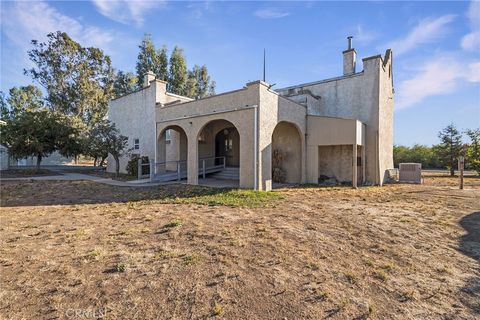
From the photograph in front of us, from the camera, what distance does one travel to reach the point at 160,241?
16.0 feet

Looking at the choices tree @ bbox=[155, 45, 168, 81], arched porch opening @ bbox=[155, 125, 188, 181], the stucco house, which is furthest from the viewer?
tree @ bbox=[155, 45, 168, 81]

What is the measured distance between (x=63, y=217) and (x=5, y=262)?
10.0ft

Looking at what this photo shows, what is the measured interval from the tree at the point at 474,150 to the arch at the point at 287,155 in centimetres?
1627

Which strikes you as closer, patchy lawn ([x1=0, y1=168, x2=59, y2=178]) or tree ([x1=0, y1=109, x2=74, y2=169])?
patchy lawn ([x1=0, y1=168, x2=59, y2=178])

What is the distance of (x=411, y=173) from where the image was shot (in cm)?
1544

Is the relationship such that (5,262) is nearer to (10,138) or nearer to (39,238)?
(39,238)

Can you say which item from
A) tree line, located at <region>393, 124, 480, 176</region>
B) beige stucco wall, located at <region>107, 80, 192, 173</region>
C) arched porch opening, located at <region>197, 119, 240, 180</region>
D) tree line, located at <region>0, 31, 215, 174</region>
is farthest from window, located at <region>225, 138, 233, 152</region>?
tree line, located at <region>393, 124, 480, 176</region>

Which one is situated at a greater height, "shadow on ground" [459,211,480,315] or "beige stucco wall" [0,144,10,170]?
"beige stucco wall" [0,144,10,170]

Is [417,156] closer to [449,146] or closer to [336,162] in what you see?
[449,146]

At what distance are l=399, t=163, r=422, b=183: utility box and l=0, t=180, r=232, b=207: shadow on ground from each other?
12.1 meters

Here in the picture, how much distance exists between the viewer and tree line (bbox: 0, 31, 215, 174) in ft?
58.4

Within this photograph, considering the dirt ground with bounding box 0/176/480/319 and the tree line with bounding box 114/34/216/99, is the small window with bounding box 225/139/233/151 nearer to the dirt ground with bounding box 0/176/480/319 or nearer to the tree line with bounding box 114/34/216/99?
the dirt ground with bounding box 0/176/480/319

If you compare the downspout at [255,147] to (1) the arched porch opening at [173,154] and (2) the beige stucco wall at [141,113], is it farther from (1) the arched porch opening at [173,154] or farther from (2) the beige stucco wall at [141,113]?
(2) the beige stucco wall at [141,113]

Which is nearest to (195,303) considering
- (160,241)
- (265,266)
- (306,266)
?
(265,266)
